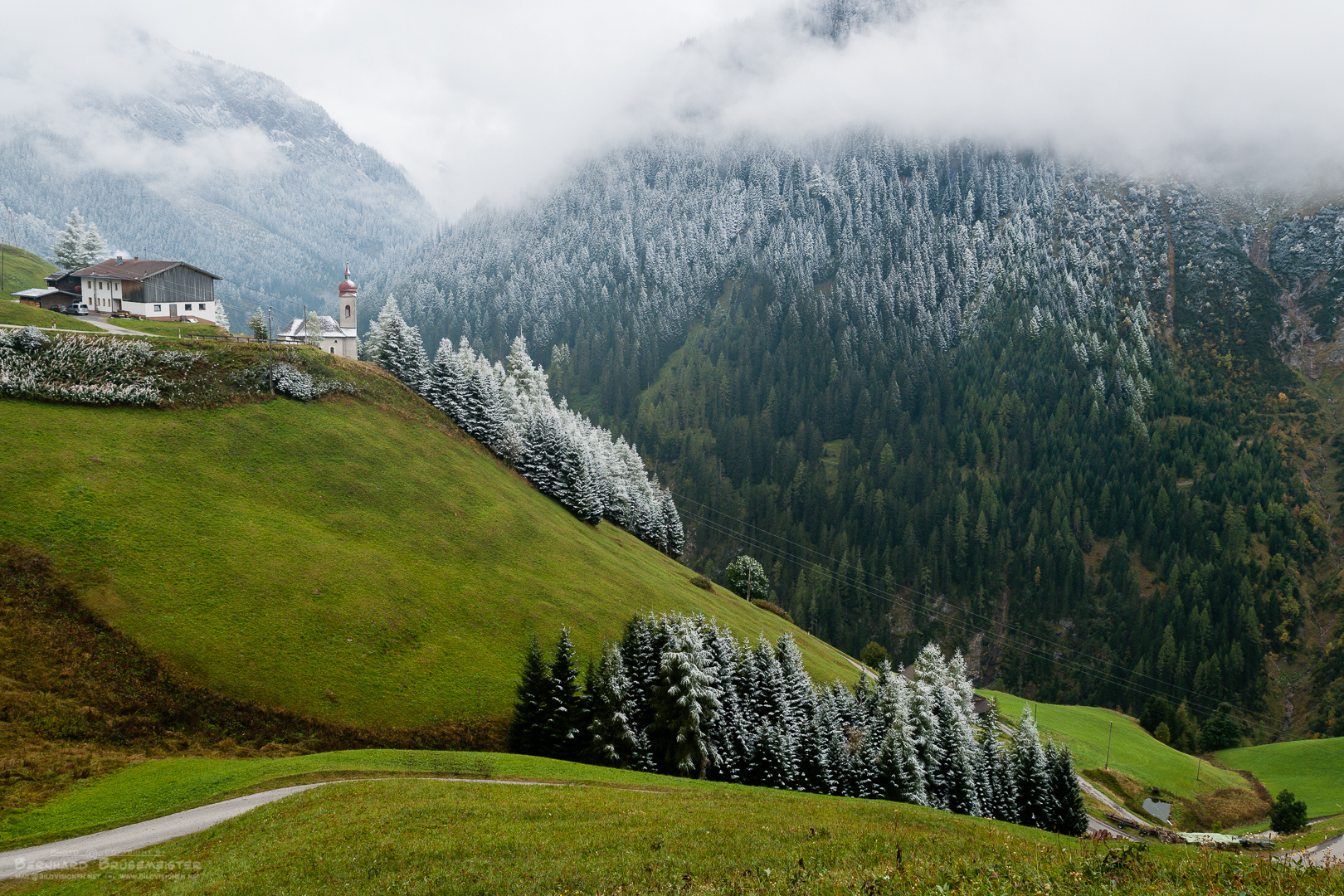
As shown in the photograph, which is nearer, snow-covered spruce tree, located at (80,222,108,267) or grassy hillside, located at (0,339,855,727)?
grassy hillside, located at (0,339,855,727)

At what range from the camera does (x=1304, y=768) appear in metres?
91.2

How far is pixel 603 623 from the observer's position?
6222cm

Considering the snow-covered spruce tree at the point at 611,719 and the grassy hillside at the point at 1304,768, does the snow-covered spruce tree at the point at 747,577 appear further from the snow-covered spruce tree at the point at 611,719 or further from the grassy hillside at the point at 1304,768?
the grassy hillside at the point at 1304,768

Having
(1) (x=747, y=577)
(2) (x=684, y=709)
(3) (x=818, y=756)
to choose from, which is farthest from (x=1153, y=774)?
(2) (x=684, y=709)

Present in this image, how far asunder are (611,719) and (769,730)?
1187 centimetres

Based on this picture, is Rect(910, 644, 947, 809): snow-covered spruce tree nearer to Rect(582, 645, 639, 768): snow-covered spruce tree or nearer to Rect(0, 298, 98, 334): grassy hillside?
Rect(582, 645, 639, 768): snow-covered spruce tree

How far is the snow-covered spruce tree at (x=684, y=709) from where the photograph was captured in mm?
47094

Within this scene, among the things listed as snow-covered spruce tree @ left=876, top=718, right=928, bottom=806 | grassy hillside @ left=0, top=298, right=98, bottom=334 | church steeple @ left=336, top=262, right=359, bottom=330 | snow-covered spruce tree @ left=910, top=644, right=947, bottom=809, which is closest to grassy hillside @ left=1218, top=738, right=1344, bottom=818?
snow-covered spruce tree @ left=910, top=644, right=947, bottom=809

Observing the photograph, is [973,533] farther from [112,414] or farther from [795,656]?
[112,414]

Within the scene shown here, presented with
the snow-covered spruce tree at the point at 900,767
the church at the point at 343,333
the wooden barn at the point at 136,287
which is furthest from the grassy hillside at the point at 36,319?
the snow-covered spruce tree at the point at 900,767

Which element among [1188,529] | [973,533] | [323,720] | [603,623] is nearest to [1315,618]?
[1188,529]

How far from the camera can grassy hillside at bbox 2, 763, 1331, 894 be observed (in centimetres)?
1545

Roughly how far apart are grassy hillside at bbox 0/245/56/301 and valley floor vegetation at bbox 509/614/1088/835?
10069 centimetres

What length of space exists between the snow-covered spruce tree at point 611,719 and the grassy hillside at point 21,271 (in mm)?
100980
